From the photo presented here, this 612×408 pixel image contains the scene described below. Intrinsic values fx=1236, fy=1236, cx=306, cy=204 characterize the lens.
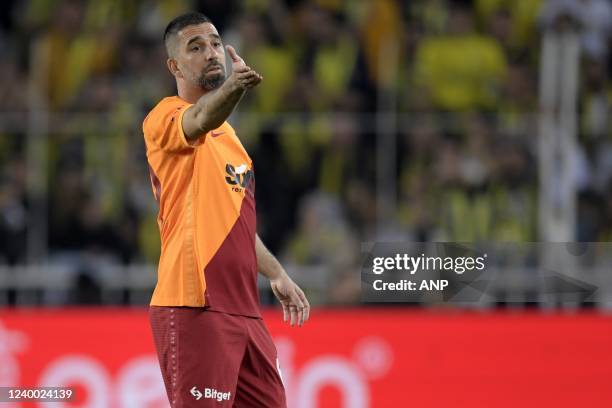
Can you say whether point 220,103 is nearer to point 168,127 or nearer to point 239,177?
point 168,127

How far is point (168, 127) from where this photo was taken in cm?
477

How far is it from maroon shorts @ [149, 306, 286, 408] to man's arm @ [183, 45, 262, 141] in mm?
734

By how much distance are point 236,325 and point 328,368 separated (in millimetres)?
3505

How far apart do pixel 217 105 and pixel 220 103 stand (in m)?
0.02

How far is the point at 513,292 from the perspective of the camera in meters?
→ 9.11

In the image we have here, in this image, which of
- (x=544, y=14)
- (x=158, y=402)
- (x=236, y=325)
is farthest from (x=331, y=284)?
(x=236, y=325)

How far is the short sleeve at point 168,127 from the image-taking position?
4.71m

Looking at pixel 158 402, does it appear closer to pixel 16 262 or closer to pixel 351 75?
pixel 16 262

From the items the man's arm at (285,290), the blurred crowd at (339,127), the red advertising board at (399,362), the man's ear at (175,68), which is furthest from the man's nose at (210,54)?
the blurred crowd at (339,127)

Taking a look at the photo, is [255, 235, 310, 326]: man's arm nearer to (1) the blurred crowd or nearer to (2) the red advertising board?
(2) the red advertising board

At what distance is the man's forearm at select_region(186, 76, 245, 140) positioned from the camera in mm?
4426

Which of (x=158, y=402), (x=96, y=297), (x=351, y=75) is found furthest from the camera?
(x=351, y=75)

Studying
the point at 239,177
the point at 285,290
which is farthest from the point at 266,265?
the point at 239,177

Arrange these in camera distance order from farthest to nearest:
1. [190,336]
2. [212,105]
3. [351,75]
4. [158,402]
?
[351,75] → [158,402] → [190,336] → [212,105]
